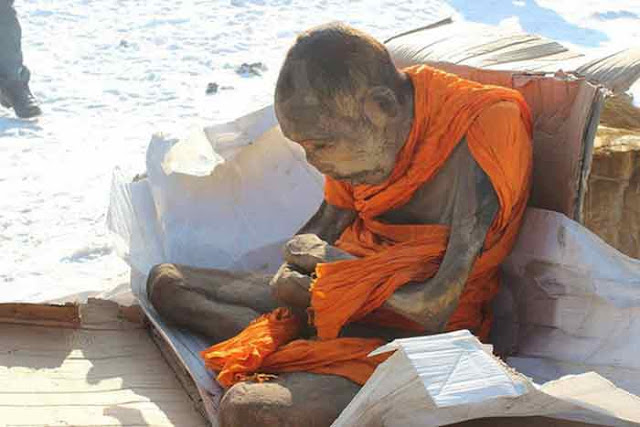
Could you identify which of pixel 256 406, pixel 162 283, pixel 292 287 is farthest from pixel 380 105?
pixel 162 283

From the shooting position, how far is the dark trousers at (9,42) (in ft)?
24.5

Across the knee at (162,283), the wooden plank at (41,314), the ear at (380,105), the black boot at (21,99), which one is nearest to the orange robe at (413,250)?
the ear at (380,105)

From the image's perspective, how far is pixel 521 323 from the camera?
12.1 ft

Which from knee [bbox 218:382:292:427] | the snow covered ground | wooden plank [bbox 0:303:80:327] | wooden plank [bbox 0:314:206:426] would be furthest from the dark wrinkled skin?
the snow covered ground

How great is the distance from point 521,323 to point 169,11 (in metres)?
6.42

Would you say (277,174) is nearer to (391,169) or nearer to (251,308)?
(251,308)

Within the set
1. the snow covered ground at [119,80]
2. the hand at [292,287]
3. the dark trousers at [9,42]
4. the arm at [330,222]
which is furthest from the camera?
the dark trousers at [9,42]

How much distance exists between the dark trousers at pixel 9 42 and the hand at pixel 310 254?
451 cm

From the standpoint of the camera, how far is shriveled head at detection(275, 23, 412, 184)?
3189mm

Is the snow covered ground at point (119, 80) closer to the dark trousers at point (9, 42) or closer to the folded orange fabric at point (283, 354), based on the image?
the dark trousers at point (9, 42)

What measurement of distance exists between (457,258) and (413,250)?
16cm

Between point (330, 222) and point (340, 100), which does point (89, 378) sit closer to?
point (330, 222)

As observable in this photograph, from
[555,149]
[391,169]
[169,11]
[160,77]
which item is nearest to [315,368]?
[391,169]

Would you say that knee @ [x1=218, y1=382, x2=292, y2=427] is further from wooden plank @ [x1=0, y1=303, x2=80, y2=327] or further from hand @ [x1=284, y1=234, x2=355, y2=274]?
wooden plank @ [x1=0, y1=303, x2=80, y2=327]
